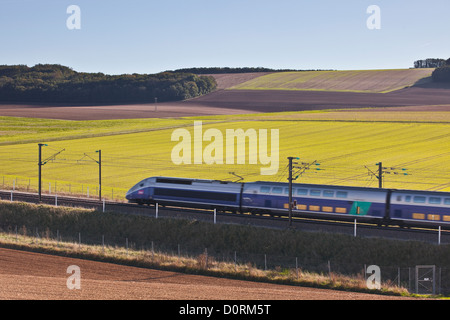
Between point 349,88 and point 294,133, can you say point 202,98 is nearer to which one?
point 349,88

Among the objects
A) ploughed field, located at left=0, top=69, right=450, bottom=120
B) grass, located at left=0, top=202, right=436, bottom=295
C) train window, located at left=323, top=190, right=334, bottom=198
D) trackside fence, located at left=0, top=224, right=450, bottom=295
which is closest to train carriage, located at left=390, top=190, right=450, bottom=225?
grass, located at left=0, top=202, right=436, bottom=295

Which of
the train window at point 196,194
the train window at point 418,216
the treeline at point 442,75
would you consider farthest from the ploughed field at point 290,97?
the train window at point 418,216

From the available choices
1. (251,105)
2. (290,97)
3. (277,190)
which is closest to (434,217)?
(277,190)

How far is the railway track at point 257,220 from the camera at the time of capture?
3953cm

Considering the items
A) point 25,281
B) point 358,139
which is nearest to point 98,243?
point 25,281

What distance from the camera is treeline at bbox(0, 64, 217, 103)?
517 ft

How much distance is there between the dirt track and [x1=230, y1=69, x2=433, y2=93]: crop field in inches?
4919

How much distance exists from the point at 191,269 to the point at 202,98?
121 meters

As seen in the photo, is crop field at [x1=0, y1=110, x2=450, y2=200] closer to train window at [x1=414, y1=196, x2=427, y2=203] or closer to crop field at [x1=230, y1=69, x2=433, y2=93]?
train window at [x1=414, y1=196, x2=427, y2=203]

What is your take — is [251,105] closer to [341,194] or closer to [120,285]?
[341,194]

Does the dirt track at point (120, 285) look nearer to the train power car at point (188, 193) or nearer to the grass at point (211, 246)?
the grass at point (211, 246)

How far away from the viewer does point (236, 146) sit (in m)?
83.9

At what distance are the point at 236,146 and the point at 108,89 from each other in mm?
83601

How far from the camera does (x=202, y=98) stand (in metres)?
155
